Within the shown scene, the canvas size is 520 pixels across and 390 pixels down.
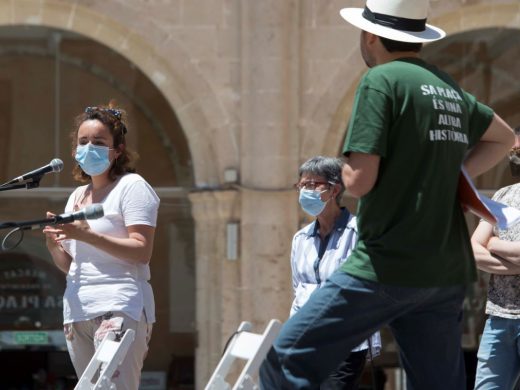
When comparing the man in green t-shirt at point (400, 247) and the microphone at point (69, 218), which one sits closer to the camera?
the man in green t-shirt at point (400, 247)

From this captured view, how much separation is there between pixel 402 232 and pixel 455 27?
310 inches

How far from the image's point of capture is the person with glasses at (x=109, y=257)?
17.6 feet

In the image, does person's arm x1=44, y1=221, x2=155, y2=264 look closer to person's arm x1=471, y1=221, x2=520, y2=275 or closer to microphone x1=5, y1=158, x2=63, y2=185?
microphone x1=5, y1=158, x2=63, y2=185

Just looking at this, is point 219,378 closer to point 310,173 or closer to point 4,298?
point 310,173

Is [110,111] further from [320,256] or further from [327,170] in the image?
[320,256]

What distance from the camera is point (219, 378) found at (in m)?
4.70

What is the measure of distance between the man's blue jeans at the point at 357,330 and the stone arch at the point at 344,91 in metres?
7.25

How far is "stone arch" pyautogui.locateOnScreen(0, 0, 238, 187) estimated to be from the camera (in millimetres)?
11320

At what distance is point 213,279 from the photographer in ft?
37.5

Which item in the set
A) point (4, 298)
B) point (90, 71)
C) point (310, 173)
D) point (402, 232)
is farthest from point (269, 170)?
point (402, 232)

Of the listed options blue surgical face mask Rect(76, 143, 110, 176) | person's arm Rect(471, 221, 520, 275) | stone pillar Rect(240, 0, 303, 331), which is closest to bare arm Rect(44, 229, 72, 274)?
blue surgical face mask Rect(76, 143, 110, 176)

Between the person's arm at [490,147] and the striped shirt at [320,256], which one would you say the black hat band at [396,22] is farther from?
the striped shirt at [320,256]

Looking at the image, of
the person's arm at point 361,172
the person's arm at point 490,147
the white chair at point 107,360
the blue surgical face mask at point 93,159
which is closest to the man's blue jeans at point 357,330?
the person's arm at point 361,172

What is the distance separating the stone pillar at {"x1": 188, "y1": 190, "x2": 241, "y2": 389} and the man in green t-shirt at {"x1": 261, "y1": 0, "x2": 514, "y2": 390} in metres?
7.17
